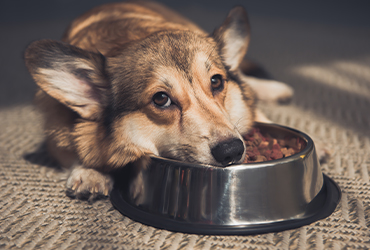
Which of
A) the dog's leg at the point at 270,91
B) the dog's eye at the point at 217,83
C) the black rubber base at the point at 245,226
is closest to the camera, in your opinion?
the black rubber base at the point at 245,226

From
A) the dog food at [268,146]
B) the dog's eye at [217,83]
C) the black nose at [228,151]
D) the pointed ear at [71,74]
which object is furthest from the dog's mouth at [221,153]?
the pointed ear at [71,74]

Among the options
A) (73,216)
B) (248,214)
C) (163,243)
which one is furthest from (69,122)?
(248,214)

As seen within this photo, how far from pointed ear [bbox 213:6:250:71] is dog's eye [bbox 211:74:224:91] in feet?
0.74

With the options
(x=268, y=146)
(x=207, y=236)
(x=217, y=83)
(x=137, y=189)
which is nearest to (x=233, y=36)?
(x=217, y=83)

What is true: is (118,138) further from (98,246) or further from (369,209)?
(369,209)

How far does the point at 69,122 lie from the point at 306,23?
5.55 m

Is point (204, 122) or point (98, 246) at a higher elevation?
point (204, 122)

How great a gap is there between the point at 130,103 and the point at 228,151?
49cm

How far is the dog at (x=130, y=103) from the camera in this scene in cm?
148

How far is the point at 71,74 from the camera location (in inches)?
62.3

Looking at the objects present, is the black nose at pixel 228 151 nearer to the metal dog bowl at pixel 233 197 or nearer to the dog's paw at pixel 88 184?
the metal dog bowl at pixel 233 197

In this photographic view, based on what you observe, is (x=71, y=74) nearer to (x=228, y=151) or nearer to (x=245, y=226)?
(x=228, y=151)

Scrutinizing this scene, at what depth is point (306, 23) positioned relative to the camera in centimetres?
625

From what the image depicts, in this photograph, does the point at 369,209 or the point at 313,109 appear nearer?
the point at 369,209
